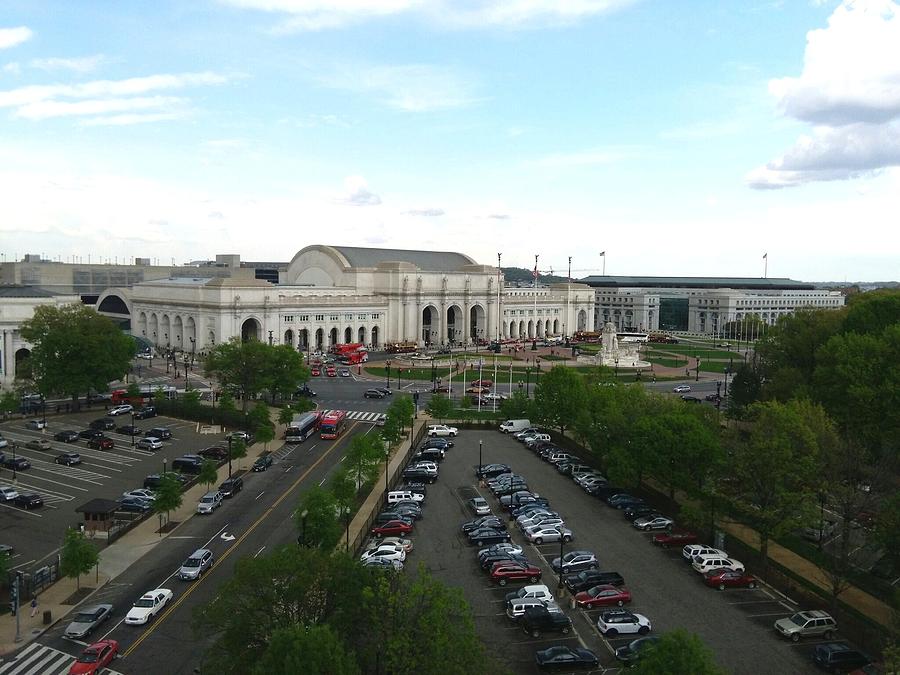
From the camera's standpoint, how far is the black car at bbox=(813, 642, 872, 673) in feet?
82.7

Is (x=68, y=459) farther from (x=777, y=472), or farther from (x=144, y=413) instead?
(x=777, y=472)

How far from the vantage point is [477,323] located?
Result: 452 ft

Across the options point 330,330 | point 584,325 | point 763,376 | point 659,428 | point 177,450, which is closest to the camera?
point 659,428

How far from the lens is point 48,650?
84.3 feet

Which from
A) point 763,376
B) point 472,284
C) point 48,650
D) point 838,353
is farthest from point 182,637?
point 472,284

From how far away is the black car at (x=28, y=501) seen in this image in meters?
39.9

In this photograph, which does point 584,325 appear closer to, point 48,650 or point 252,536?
point 252,536

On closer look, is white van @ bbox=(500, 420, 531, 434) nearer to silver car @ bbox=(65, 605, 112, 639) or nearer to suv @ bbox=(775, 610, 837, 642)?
suv @ bbox=(775, 610, 837, 642)

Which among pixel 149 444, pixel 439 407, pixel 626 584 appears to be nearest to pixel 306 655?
pixel 626 584

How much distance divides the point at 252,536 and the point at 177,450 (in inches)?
749

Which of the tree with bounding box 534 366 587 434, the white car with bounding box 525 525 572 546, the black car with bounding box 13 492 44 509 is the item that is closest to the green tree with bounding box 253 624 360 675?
the white car with bounding box 525 525 572 546

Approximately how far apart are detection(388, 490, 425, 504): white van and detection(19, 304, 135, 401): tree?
3472cm

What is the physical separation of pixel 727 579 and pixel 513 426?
30463mm

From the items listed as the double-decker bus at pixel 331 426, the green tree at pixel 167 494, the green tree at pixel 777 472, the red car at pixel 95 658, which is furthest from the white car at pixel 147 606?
the double-decker bus at pixel 331 426
